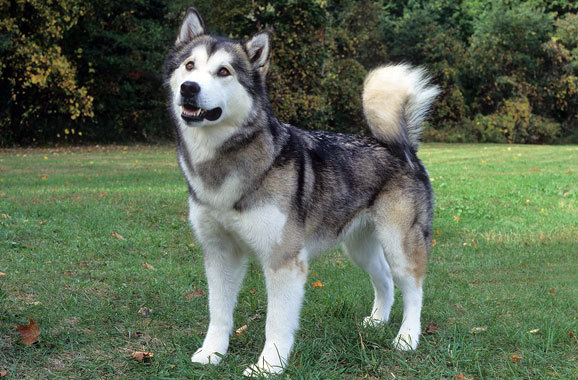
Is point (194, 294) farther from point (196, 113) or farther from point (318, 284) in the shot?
point (196, 113)

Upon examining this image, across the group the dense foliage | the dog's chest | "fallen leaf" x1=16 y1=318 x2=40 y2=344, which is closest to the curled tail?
the dog's chest

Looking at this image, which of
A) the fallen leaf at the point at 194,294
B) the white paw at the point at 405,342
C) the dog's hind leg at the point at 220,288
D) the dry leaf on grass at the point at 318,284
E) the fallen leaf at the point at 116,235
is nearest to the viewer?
the dog's hind leg at the point at 220,288

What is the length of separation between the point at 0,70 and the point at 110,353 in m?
16.7

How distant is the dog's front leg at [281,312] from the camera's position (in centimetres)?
350

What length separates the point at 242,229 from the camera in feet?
11.4

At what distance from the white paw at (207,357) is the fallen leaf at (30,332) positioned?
40.1 inches

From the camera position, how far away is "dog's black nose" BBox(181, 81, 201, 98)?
10.6 feet

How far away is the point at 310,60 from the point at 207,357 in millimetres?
19839

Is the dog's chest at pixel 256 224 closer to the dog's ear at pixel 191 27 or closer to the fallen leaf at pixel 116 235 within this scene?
the dog's ear at pixel 191 27

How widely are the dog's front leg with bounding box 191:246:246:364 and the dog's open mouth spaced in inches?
32.2

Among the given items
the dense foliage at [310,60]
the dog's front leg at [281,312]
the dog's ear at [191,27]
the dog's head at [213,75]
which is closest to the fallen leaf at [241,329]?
the dog's front leg at [281,312]

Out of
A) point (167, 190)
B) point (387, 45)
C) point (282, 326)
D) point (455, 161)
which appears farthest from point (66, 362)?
point (387, 45)

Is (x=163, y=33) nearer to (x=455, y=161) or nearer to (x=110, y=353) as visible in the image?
(x=455, y=161)

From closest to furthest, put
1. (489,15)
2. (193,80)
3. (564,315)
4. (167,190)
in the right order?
1. (193,80)
2. (564,315)
3. (167,190)
4. (489,15)
